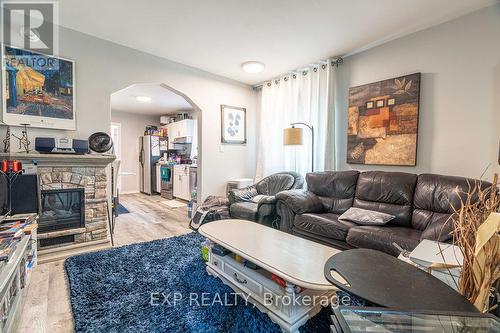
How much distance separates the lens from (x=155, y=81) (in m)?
3.42

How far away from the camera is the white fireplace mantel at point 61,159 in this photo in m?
2.28

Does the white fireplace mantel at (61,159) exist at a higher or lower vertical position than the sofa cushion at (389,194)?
higher

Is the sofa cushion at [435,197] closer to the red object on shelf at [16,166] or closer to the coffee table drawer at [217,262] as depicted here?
the coffee table drawer at [217,262]

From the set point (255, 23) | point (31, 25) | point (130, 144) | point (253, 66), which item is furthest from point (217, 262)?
point (130, 144)

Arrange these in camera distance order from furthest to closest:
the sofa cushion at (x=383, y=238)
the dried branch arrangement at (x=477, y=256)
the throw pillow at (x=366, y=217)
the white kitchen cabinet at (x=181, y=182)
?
the white kitchen cabinet at (x=181, y=182) < the throw pillow at (x=366, y=217) < the sofa cushion at (x=383, y=238) < the dried branch arrangement at (x=477, y=256)

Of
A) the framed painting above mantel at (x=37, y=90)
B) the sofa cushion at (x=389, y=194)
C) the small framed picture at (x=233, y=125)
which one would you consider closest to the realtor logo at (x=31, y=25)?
the framed painting above mantel at (x=37, y=90)

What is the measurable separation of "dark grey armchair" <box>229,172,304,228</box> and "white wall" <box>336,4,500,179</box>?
1.34 m

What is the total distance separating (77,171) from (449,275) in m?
3.33

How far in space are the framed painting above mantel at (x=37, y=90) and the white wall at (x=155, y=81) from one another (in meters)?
0.10

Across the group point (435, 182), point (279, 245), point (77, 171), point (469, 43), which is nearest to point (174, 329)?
point (279, 245)

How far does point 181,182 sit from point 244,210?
3.04m

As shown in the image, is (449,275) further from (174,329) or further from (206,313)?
(174,329)

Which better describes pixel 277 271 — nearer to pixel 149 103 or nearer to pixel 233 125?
pixel 233 125

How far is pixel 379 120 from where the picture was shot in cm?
296
